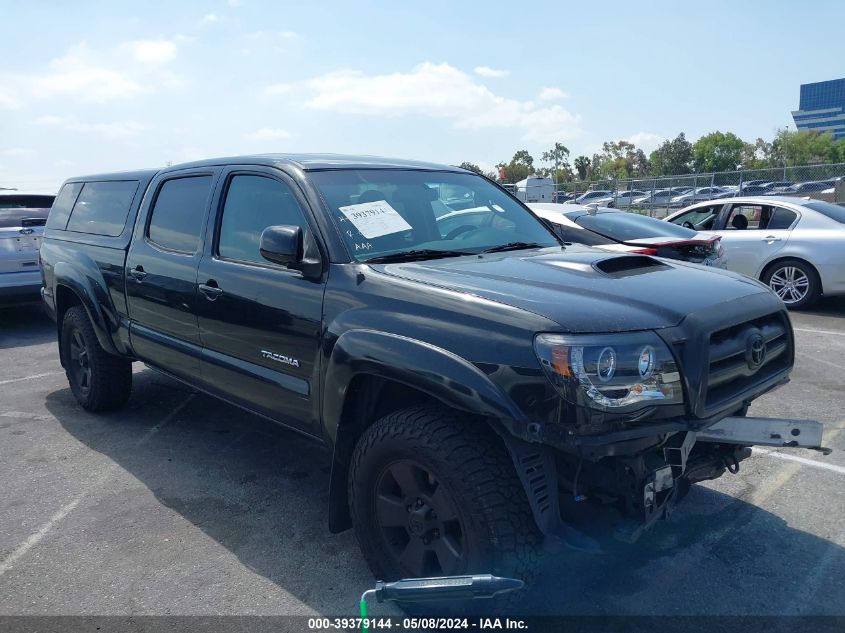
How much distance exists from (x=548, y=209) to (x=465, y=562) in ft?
21.6

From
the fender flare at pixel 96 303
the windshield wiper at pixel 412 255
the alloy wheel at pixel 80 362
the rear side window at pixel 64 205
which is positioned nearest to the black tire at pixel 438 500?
the windshield wiper at pixel 412 255

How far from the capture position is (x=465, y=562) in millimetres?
2584

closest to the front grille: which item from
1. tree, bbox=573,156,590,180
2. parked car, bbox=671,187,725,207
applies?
parked car, bbox=671,187,725,207

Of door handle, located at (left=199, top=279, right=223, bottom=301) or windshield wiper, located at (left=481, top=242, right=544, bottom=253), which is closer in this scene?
windshield wiper, located at (left=481, top=242, right=544, bottom=253)

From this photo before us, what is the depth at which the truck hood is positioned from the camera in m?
2.59

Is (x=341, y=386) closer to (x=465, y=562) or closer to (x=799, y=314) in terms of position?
(x=465, y=562)

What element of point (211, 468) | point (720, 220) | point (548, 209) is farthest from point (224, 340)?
point (720, 220)

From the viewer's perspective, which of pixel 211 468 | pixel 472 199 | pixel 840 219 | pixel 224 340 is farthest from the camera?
pixel 840 219

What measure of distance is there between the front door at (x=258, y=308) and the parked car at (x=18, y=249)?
6.04m

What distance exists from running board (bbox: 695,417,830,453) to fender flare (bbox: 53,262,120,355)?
4057 millimetres

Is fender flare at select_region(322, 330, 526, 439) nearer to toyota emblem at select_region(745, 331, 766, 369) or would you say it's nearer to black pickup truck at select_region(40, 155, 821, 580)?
black pickup truck at select_region(40, 155, 821, 580)

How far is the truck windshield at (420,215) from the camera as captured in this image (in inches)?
137

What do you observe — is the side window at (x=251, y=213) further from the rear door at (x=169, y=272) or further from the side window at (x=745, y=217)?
the side window at (x=745, y=217)

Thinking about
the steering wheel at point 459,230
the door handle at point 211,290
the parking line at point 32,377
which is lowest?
the parking line at point 32,377
